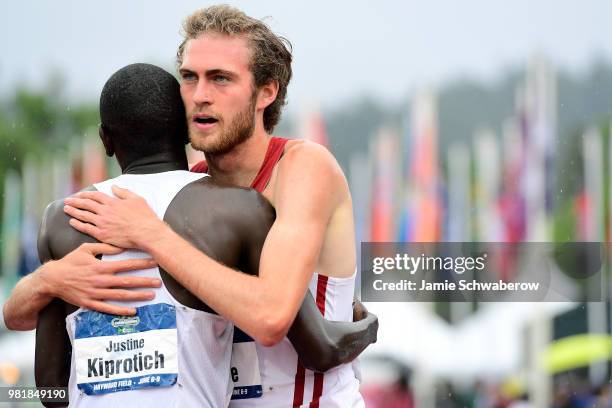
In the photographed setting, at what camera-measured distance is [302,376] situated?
2486 mm

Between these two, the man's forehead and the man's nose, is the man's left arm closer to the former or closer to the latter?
the man's nose

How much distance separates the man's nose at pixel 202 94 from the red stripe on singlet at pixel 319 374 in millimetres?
523

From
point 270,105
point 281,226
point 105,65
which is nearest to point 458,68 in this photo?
point 105,65

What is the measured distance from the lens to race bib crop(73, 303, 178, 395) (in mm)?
2084

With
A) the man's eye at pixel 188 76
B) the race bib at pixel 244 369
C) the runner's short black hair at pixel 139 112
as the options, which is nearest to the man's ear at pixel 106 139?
the runner's short black hair at pixel 139 112

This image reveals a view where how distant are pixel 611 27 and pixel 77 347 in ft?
13.5

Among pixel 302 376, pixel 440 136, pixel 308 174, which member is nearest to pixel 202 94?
pixel 308 174

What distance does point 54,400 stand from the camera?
236cm

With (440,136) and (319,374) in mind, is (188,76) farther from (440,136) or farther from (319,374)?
(440,136)

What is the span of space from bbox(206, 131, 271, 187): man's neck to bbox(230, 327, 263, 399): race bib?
0.39 m

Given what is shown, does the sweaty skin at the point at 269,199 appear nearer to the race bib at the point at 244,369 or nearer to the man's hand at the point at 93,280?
the man's hand at the point at 93,280

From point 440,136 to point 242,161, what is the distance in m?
3.03

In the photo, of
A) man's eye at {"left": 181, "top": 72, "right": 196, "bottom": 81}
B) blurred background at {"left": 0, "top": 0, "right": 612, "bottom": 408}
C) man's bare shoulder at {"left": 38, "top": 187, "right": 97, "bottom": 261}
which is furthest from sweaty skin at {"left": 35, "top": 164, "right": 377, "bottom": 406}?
blurred background at {"left": 0, "top": 0, "right": 612, "bottom": 408}

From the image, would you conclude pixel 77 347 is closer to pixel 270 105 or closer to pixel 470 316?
pixel 270 105
